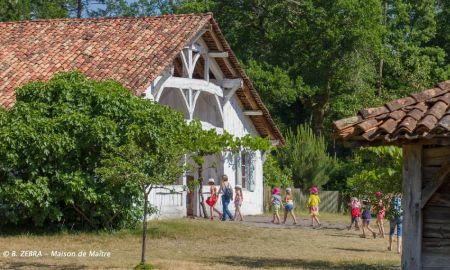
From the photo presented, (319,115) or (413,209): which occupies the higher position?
(319,115)

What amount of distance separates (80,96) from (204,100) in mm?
10376

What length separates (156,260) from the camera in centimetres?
1933

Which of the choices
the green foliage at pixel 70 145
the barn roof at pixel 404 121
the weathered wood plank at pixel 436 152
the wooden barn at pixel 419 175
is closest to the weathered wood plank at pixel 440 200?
the wooden barn at pixel 419 175

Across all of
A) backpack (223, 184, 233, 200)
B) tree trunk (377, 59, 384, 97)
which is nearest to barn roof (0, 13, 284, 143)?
backpack (223, 184, 233, 200)

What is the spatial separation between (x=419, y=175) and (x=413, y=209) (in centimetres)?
48

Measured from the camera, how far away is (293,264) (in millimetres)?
19562

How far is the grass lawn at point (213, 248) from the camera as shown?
19.0 m

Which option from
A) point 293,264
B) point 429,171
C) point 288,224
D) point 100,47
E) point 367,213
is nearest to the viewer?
point 429,171

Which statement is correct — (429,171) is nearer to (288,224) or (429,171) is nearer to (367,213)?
(367,213)

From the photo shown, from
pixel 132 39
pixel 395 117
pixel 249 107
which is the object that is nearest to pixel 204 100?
pixel 249 107

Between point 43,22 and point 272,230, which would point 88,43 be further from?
point 272,230

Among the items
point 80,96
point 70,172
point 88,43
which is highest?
point 88,43

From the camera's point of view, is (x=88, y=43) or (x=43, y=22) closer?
(x=88, y=43)

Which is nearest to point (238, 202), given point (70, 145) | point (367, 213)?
point (367, 213)
